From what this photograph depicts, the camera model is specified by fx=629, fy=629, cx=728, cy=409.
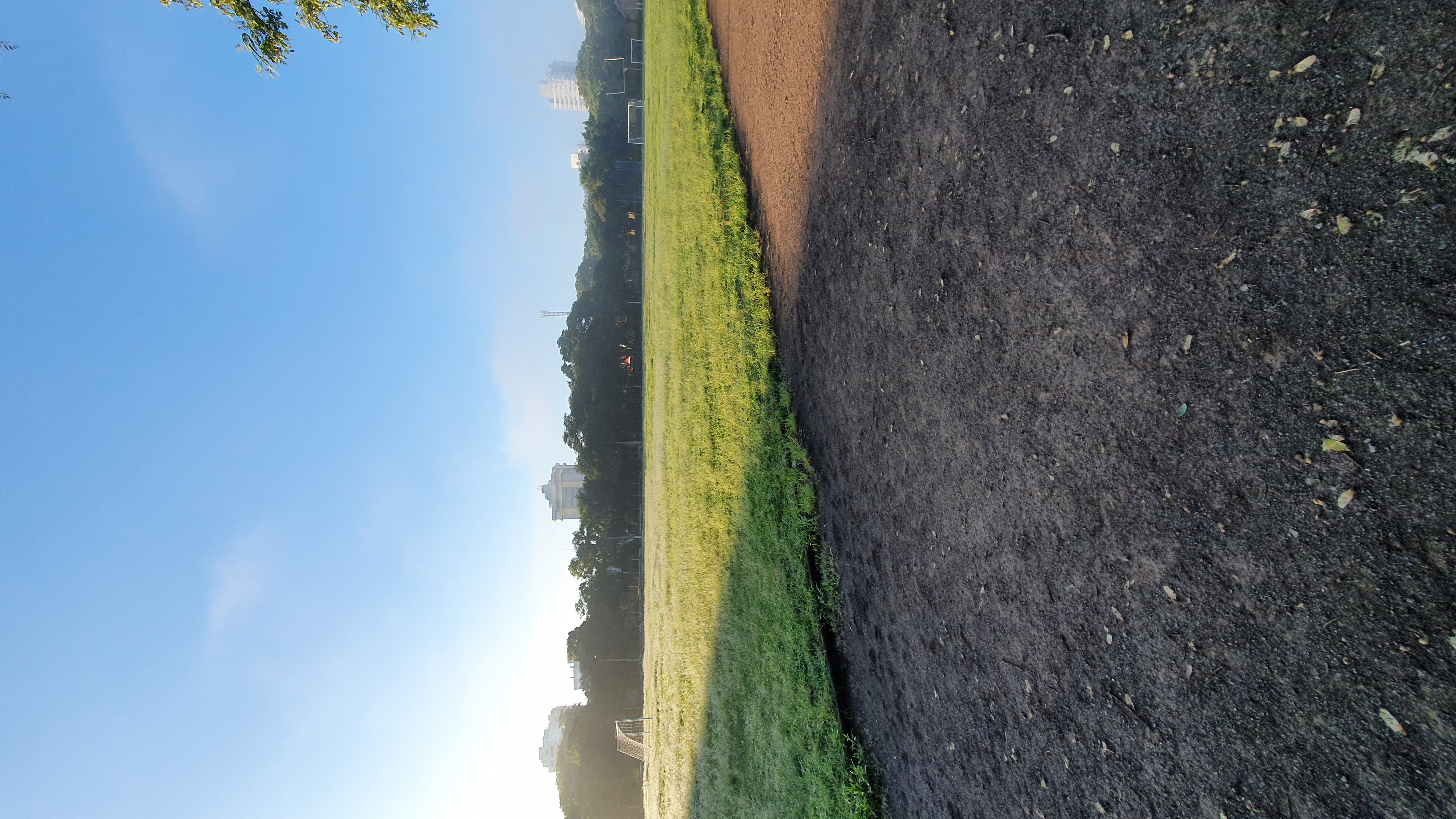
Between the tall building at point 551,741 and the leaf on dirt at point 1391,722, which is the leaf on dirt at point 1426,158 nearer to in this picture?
the leaf on dirt at point 1391,722

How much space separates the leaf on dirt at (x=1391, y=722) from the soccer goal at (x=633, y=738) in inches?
542

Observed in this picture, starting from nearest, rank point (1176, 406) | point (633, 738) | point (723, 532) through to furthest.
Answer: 1. point (1176, 406)
2. point (723, 532)
3. point (633, 738)

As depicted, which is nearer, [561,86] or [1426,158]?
[1426,158]

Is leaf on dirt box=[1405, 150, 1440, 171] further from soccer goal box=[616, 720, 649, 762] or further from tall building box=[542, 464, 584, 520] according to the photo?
tall building box=[542, 464, 584, 520]

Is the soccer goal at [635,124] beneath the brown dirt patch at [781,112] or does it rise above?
above

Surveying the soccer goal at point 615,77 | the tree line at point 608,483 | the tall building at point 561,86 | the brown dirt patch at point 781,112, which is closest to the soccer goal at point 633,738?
the tree line at point 608,483

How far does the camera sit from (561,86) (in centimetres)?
7762

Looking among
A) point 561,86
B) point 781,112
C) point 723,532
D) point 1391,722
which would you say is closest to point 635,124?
point 781,112

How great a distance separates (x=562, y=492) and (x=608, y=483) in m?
11.8

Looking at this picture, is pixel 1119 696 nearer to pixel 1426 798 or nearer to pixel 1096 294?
pixel 1426 798

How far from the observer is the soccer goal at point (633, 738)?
15391 mm

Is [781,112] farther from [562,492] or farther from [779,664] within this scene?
[562,492]

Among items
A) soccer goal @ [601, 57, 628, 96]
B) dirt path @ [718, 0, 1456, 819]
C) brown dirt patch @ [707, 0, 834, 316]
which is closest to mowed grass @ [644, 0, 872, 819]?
brown dirt patch @ [707, 0, 834, 316]

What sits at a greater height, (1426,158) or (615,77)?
(615,77)
